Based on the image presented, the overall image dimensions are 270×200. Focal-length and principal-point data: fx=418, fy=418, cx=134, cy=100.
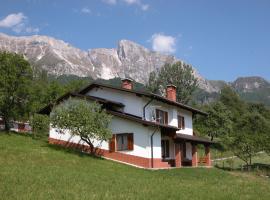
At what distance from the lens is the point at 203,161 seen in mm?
43594

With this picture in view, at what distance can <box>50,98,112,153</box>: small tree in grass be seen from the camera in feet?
103

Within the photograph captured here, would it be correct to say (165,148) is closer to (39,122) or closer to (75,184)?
(39,122)

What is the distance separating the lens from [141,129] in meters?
33.8

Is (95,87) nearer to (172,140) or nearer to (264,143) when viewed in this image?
(172,140)

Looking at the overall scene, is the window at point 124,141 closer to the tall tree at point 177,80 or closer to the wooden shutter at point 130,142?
the wooden shutter at point 130,142

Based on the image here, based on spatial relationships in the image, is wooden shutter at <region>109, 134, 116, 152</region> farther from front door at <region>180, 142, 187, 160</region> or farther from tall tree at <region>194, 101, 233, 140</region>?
tall tree at <region>194, 101, 233, 140</region>

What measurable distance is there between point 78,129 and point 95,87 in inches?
367

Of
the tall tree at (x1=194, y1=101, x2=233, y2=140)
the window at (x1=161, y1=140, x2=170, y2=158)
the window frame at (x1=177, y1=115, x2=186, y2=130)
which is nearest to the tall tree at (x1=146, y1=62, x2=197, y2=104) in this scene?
the tall tree at (x1=194, y1=101, x2=233, y2=140)

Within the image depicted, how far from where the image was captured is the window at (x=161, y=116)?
38.7 metres

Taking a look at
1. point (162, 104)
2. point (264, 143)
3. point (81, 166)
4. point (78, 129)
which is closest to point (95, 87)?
point (162, 104)

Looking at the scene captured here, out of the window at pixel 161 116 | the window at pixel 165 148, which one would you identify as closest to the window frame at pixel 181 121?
the window at pixel 161 116

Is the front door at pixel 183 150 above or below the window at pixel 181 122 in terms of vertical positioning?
below

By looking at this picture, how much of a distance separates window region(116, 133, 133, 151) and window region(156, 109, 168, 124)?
15.9 feet

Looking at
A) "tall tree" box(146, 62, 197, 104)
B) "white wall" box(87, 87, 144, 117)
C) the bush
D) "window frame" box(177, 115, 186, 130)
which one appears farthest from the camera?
"tall tree" box(146, 62, 197, 104)
